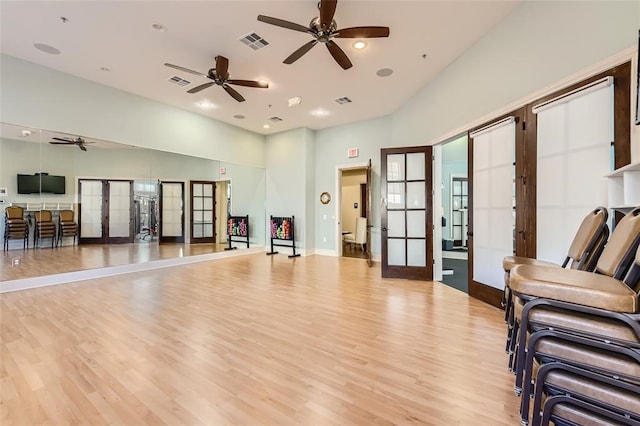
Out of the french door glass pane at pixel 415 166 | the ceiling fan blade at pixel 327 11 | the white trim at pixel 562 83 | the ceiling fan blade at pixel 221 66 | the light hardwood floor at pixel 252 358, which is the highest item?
the ceiling fan blade at pixel 221 66

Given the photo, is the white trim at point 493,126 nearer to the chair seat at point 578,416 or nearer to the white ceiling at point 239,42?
the white ceiling at point 239,42

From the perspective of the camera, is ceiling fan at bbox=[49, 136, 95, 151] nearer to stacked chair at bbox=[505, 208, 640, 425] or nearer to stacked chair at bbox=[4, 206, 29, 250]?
stacked chair at bbox=[4, 206, 29, 250]

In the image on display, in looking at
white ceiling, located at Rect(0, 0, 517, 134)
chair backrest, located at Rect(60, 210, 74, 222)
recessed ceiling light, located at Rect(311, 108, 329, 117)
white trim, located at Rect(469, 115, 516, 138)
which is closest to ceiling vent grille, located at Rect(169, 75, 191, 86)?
white ceiling, located at Rect(0, 0, 517, 134)

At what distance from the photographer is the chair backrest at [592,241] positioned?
1.83 m

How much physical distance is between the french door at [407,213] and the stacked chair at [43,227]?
23.5 ft

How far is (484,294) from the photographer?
3.90 meters

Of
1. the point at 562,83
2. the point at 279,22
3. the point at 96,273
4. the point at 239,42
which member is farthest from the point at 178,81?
the point at 562,83

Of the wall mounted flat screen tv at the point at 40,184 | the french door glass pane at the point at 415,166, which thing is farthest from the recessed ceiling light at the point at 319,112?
the wall mounted flat screen tv at the point at 40,184

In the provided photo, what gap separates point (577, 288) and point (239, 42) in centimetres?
477

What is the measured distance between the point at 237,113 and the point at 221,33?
3320 millimetres

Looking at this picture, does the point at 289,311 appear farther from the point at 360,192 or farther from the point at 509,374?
the point at 360,192

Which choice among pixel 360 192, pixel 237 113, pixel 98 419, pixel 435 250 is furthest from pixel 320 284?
pixel 360 192

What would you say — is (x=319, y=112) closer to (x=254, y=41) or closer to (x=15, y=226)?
(x=254, y=41)

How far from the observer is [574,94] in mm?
2688
